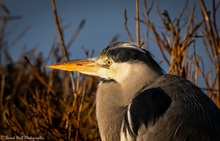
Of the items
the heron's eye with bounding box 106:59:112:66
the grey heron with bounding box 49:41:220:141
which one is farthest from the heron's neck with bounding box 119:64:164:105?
the heron's eye with bounding box 106:59:112:66

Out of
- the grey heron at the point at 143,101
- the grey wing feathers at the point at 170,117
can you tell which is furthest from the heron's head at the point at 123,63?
the grey wing feathers at the point at 170,117

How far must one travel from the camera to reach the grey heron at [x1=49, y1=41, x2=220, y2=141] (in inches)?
98.6

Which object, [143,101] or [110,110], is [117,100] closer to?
[110,110]

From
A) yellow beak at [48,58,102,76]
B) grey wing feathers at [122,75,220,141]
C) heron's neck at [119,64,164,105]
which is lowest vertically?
grey wing feathers at [122,75,220,141]

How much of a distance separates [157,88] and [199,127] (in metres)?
0.25

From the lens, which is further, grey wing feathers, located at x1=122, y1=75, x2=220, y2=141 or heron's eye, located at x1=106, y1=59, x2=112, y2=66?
heron's eye, located at x1=106, y1=59, x2=112, y2=66

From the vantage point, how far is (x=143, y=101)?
2562mm

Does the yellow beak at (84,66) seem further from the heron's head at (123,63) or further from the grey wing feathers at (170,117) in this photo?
the grey wing feathers at (170,117)

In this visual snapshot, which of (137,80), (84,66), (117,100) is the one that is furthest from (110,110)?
(84,66)

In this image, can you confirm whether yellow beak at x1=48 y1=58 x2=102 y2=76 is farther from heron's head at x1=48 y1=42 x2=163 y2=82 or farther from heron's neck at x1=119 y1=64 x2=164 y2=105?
heron's neck at x1=119 y1=64 x2=164 y2=105

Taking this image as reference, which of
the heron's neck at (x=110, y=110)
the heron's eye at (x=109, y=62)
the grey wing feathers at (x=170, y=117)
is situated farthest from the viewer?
the heron's eye at (x=109, y=62)

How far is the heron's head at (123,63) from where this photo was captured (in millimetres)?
2779

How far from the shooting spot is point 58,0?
30.8 ft

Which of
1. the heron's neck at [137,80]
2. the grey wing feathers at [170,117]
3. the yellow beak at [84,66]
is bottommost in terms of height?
the grey wing feathers at [170,117]
